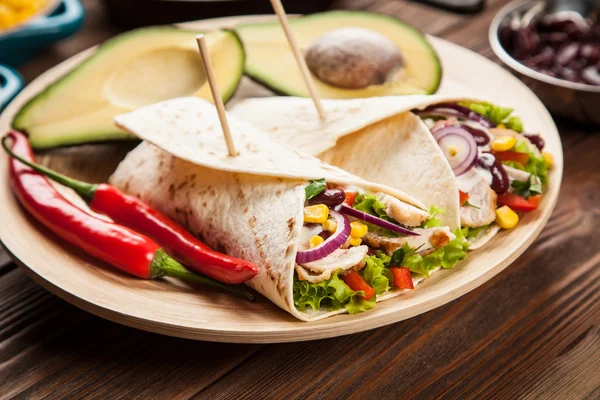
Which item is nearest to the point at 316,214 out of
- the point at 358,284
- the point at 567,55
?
the point at 358,284

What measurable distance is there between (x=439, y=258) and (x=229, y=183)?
83cm

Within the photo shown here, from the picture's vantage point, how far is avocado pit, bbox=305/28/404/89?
3.26 metres

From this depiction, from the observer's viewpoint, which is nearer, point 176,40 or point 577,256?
point 577,256

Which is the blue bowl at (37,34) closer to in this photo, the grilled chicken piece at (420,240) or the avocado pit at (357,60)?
the avocado pit at (357,60)

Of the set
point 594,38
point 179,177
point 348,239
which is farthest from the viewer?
point 594,38

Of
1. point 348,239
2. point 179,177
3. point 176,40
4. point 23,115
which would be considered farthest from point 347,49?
point 23,115

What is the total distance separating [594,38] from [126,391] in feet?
10.4

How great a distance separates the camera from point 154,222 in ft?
8.66

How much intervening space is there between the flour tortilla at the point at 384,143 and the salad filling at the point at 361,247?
155 mm

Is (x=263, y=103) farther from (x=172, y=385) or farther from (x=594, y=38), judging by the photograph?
(x=594, y=38)

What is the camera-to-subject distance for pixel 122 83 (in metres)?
3.27

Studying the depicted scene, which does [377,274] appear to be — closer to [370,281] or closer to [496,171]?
→ [370,281]

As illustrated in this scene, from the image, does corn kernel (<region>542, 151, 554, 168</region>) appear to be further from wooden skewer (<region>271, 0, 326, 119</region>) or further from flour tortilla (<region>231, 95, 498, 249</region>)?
wooden skewer (<region>271, 0, 326, 119</region>)

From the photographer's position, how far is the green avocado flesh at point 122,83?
9.91 feet
